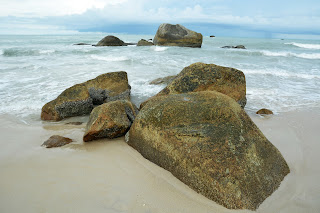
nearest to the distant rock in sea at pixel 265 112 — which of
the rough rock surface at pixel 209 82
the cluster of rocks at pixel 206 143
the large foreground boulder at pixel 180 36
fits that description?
the rough rock surface at pixel 209 82

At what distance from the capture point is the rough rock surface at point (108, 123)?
3.34m

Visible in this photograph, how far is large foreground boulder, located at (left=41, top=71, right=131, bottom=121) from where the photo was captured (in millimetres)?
4520

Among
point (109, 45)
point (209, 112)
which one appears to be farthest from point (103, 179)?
point (109, 45)

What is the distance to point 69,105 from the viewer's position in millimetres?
4602

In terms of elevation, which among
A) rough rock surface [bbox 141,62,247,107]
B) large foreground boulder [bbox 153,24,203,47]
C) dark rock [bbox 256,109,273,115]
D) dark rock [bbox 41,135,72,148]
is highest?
large foreground boulder [bbox 153,24,203,47]

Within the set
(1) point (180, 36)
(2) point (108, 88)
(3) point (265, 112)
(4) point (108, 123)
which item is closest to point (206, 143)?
(4) point (108, 123)

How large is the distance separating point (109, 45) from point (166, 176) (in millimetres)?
26202

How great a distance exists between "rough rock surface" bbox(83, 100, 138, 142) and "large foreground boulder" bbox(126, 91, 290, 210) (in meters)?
0.41

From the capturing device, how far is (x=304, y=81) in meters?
8.60

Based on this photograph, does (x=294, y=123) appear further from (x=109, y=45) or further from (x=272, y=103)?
(x=109, y=45)

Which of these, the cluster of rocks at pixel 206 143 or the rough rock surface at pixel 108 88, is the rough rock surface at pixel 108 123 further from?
the rough rock surface at pixel 108 88

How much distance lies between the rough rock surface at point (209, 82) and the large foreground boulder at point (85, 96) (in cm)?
129

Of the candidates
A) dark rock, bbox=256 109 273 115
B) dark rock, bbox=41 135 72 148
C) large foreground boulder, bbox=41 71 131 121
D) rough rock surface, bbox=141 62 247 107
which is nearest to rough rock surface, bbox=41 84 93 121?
large foreground boulder, bbox=41 71 131 121

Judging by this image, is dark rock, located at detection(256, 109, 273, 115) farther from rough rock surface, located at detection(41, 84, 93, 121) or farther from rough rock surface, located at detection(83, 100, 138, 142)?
rough rock surface, located at detection(41, 84, 93, 121)
